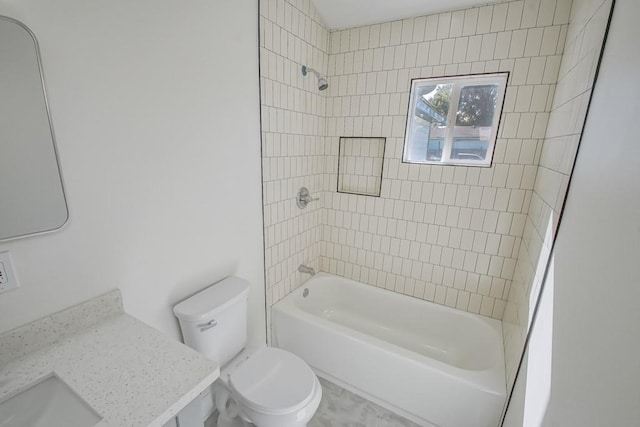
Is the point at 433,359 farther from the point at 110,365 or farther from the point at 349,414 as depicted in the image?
the point at 110,365

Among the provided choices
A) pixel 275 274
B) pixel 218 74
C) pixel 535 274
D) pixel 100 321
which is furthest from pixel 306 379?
pixel 218 74

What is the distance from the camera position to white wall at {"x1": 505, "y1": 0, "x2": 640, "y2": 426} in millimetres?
548

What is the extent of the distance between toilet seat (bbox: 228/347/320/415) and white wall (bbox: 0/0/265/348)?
445 mm

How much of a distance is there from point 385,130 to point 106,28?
178 cm

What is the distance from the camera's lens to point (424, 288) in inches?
89.2

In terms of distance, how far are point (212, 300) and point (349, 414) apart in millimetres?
1199

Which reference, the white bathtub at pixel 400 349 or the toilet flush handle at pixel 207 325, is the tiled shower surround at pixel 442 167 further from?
the toilet flush handle at pixel 207 325

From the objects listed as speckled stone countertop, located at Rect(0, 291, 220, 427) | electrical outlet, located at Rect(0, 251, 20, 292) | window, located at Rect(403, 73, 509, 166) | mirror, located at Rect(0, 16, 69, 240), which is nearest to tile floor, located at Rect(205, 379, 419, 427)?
speckled stone countertop, located at Rect(0, 291, 220, 427)

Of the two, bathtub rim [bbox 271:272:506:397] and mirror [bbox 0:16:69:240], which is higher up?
mirror [bbox 0:16:69:240]

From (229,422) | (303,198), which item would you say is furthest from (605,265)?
(229,422)

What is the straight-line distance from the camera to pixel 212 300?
1.40m

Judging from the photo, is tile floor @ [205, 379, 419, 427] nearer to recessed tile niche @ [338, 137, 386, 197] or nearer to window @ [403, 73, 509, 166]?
recessed tile niche @ [338, 137, 386, 197]

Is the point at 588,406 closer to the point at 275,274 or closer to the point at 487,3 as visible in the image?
the point at 275,274

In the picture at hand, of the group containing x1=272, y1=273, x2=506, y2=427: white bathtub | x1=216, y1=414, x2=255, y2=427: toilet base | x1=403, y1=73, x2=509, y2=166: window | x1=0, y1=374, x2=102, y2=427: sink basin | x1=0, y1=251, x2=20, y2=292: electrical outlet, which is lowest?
x1=216, y1=414, x2=255, y2=427: toilet base
